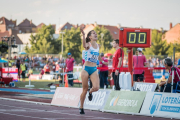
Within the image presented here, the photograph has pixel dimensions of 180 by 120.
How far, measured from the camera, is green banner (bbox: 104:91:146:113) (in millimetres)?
10305

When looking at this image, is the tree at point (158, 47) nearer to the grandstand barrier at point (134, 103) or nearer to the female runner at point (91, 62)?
the grandstand barrier at point (134, 103)

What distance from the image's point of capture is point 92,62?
9.54 m

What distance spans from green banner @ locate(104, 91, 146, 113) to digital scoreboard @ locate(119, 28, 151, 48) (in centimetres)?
400

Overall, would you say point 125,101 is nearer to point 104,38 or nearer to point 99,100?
point 99,100

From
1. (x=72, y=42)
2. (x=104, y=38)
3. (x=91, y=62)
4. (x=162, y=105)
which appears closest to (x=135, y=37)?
(x=162, y=105)


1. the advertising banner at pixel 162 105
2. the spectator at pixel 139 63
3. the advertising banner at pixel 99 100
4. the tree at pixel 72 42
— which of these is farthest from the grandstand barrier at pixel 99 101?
the tree at pixel 72 42

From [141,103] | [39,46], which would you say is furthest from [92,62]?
[39,46]

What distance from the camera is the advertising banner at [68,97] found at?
1226 cm

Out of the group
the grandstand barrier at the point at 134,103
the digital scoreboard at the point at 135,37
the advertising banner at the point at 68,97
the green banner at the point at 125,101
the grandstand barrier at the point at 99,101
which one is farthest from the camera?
the digital scoreboard at the point at 135,37

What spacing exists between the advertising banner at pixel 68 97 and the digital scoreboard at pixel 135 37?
3.39 metres

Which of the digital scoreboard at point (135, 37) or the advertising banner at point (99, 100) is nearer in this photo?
the advertising banner at point (99, 100)

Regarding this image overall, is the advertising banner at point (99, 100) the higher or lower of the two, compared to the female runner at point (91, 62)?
lower

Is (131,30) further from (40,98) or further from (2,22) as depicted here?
(2,22)

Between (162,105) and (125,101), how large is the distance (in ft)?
4.18
